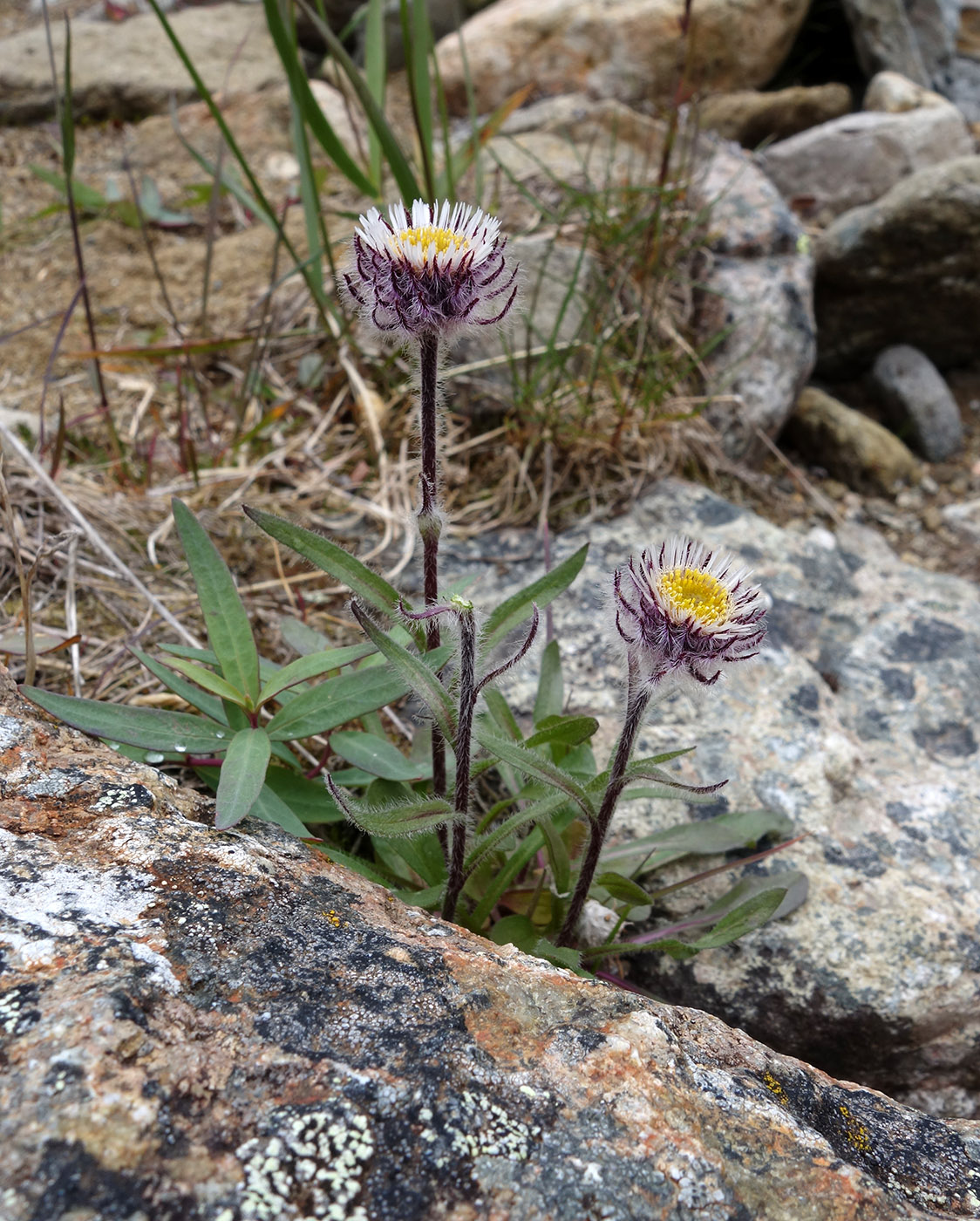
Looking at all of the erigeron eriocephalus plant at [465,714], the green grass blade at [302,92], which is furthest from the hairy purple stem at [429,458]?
the green grass blade at [302,92]

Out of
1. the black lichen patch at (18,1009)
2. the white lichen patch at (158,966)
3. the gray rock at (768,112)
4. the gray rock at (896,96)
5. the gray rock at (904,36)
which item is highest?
the gray rock at (904,36)

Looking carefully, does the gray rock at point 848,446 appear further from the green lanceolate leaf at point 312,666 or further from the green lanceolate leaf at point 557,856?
the green lanceolate leaf at point 312,666

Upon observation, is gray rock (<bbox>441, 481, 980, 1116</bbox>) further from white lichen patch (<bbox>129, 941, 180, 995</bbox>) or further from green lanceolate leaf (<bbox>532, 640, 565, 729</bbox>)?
white lichen patch (<bbox>129, 941, 180, 995</bbox>)

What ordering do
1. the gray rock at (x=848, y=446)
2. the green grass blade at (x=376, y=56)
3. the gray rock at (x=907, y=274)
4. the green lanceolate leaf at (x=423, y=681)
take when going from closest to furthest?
the green lanceolate leaf at (x=423, y=681)
the green grass blade at (x=376, y=56)
the gray rock at (x=848, y=446)
the gray rock at (x=907, y=274)

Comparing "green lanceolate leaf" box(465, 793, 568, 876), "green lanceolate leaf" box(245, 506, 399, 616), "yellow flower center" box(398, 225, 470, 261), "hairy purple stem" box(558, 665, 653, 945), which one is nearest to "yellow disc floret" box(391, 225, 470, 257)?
"yellow flower center" box(398, 225, 470, 261)

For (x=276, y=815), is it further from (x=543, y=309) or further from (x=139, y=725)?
(x=543, y=309)

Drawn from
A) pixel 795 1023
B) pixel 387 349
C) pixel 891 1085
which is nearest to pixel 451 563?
pixel 387 349

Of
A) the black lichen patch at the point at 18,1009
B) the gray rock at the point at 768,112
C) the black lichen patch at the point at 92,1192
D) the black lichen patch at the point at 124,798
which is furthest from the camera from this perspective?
the gray rock at the point at 768,112
